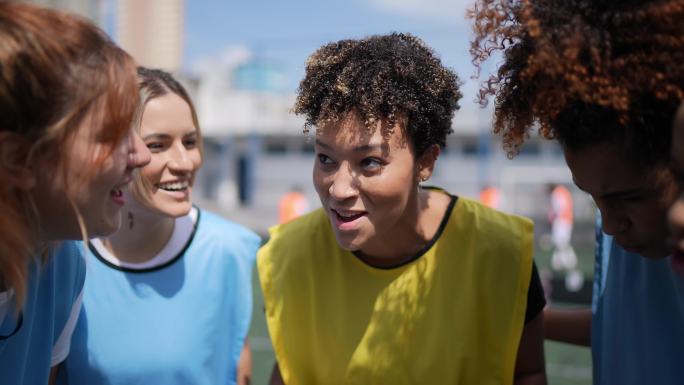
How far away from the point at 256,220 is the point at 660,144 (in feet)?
81.5

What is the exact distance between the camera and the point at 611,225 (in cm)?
143

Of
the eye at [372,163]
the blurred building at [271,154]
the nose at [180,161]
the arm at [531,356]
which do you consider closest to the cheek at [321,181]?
the eye at [372,163]

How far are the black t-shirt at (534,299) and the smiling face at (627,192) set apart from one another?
45 centimetres

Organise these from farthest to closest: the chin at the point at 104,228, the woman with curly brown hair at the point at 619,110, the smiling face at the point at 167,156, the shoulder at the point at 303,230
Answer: the smiling face at the point at 167,156
the shoulder at the point at 303,230
the chin at the point at 104,228
the woman with curly brown hair at the point at 619,110

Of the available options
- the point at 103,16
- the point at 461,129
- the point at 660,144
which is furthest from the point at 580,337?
the point at 461,129

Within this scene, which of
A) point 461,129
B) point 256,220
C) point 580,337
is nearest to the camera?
point 580,337

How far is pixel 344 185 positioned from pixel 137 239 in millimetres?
930

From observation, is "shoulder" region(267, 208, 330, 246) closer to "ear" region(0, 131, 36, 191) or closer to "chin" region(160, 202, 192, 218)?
"chin" region(160, 202, 192, 218)

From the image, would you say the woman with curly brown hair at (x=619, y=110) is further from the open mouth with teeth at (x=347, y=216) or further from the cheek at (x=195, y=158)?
the cheek at (x=195, y=158)

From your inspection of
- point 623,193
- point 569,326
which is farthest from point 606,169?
point 569,326

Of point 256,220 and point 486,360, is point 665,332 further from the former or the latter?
point 256,220

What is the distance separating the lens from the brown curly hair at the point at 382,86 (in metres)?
1.74

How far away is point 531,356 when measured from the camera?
6.23ft

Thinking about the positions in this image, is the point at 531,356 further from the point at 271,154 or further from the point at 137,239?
the point at 271,154
